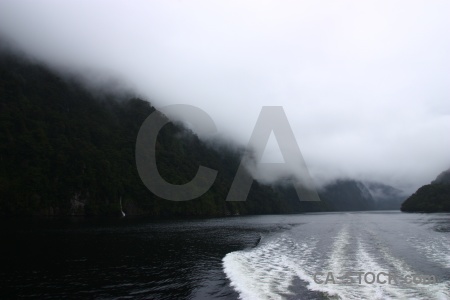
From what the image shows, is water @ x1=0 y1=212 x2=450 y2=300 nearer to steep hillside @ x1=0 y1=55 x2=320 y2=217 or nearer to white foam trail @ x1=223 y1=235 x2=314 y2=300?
white foam trail @ x1=223 y1=235 x2=314 y2=300

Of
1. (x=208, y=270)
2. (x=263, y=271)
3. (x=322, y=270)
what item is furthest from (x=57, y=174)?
(x=322, y=270)

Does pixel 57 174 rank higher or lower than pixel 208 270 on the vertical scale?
higher

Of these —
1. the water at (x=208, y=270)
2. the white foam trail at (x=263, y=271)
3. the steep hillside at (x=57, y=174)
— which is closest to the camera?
the water at (x=208, y=270)

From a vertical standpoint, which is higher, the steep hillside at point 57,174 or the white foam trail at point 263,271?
the steep hillside at point 57,174

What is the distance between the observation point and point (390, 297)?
1853 cm

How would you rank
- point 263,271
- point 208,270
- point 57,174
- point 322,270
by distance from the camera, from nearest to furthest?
point 322,270
point 263,271
point 208,270
point 57,174

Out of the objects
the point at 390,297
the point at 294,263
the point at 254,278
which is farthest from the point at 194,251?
the point at 390,297

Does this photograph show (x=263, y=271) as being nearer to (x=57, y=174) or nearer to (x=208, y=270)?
(x=208, y=270)

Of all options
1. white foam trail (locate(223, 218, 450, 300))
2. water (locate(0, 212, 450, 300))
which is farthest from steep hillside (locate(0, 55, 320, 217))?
white foam trail (locate(223, 218, 450, 300))

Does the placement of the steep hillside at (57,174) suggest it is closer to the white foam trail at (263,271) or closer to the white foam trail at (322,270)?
Result: the white foam trail at (263,271)

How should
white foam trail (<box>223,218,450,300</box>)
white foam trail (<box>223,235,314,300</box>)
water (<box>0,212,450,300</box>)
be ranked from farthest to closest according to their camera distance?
white foam trail (<box>223,235,314,300</box>) → water (<box>0,212,450,300</box>) → white foam trail (<box>223,218,450,300</box>)

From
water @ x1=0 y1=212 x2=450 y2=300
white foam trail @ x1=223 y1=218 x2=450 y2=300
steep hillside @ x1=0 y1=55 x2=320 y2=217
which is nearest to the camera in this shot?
white foam trail @ x1=223 y1=218 x2=450 y2=300

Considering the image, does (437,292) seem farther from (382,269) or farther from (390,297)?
(382,269)

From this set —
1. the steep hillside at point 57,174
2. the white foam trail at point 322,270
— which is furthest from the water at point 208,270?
the steep hillside at point 57,174
